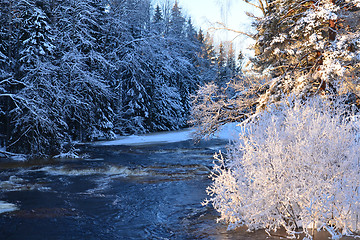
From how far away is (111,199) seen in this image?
1062 cm

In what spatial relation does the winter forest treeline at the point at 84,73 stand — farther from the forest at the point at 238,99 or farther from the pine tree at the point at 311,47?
the pine tree at the point at 311,47

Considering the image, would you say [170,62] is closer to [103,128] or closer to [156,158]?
[103,128]

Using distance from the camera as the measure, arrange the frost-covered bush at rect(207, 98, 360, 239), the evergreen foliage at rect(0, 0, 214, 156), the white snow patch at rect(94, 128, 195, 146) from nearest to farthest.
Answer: the frost-covered bush at rect(207, 98, 360, 239), the evergreen foliage at rect(0, 0, 214, 156), the white snow patch at rect(94, 128, 195, 146)

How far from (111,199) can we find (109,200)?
0.40ft

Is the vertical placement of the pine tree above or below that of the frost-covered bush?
above

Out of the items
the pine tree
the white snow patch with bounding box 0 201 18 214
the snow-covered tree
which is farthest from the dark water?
the snow-covered tree

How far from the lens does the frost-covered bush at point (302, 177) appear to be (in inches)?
231

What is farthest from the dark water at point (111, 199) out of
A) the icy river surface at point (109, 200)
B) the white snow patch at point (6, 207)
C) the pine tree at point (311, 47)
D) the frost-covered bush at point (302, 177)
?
the pine tree at point (311, 47)

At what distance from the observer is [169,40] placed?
129 feet

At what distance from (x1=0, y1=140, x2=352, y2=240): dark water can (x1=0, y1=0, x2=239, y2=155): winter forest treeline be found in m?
3.18

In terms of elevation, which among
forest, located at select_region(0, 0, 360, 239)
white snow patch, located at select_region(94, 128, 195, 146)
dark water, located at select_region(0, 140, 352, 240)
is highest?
forest, located at select_region(0, 0, 360, 239)

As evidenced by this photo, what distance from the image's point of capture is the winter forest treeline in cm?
1786

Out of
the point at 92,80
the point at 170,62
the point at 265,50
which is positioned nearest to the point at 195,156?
the point at 265,50

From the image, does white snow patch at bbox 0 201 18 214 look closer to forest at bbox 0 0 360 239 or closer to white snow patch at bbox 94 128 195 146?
forest at bbox 0 0 360 239
